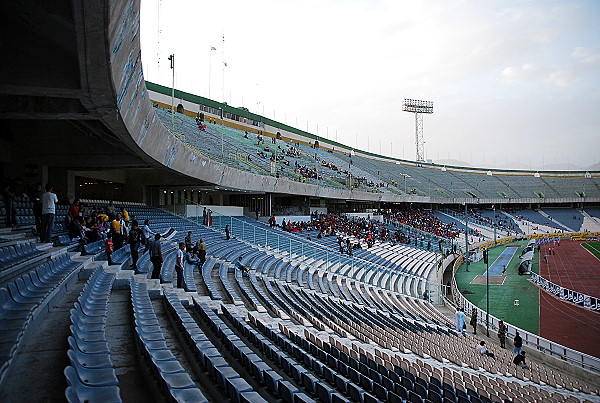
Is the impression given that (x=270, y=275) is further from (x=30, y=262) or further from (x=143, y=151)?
(x=30, y=262)

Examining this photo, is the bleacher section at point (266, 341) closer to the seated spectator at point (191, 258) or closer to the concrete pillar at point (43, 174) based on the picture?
the seated spectator at point (191, 258)

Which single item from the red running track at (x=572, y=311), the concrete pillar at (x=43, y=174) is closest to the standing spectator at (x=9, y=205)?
the concrete pillar at (x=43, y=174)

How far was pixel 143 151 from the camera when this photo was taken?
12164mm

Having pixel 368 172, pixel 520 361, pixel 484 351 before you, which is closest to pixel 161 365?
pixel 484 351

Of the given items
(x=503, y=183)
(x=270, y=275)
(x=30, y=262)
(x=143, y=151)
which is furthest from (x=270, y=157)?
(x=503, y=183)

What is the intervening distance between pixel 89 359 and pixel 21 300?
1.72m

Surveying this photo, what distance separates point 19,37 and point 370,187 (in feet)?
140

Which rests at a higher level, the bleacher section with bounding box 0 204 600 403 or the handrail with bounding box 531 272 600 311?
the bleacher section with bounding box 0 204 600 403

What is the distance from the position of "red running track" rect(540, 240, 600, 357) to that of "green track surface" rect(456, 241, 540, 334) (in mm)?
370

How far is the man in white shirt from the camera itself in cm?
876

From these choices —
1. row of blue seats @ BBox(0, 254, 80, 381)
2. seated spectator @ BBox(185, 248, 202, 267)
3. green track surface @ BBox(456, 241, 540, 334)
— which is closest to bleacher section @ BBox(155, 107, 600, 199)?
seated spectator @ BBox(185, 248, 202, 267)

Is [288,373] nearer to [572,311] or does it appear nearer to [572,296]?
[572,311]

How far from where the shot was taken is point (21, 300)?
16.8 feet

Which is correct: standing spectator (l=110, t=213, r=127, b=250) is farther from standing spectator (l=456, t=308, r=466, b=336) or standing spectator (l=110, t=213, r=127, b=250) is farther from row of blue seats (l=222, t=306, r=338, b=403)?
standing spectator (l=456, t=308, r=466, b=336)
